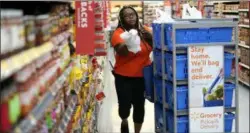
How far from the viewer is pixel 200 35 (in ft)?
14.3

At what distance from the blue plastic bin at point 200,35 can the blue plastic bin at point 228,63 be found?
167 millimetres

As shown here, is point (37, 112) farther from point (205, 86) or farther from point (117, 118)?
point (117, 118)

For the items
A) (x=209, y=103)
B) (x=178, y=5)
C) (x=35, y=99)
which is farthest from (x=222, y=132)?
(x=178, y=5)

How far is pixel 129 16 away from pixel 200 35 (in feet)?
4.08

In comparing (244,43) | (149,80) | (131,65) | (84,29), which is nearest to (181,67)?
(149,80)

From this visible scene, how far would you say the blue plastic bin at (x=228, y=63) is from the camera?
14.8ft

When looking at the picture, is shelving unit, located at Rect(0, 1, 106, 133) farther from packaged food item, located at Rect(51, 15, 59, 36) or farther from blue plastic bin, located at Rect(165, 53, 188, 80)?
blue plastic bin, located at Rect(165, 53, 188, 80)

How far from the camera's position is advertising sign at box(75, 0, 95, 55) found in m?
3.26

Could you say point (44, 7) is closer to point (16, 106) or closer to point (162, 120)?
point (16, 106)

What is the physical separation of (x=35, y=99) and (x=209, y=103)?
2864mm

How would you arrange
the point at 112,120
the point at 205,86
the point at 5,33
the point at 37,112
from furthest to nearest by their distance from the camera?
the point at 112,120, the point at 205,86, the point at 37,112, the point at 5,33

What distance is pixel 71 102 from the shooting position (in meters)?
3.16

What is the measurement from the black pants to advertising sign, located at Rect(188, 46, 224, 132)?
3.74 ft

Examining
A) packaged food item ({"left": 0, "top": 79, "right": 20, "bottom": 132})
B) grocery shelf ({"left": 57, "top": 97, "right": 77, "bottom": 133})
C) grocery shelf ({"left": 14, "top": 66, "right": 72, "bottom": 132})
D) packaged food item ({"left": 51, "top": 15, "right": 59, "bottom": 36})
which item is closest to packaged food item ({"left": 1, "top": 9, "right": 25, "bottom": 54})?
packaged food item ({"left": 0, "top": 79, "right": 20, "bottom": 132})
